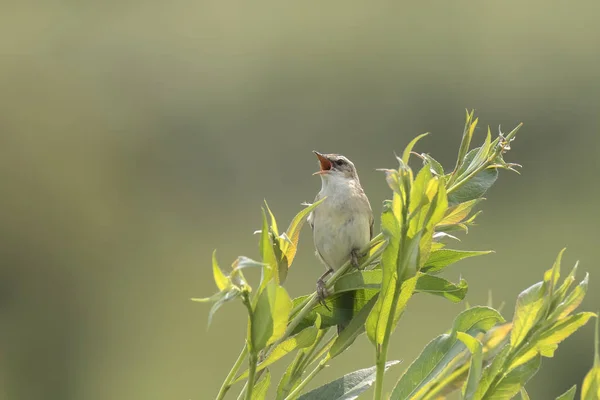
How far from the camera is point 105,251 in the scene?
11.2 m

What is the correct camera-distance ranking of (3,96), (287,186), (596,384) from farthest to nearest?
(3,96)
(287,186)
(596,384)

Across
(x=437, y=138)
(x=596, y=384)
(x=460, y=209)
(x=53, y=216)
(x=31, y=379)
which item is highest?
(x=460, y=209)

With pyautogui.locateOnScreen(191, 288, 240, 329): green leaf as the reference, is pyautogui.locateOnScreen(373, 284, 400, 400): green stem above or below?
below

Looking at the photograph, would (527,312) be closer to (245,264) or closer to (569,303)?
(569,303)

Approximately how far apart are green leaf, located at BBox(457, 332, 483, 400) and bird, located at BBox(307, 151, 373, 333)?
0.93 metres

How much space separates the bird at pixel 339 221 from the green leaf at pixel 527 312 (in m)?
0.88

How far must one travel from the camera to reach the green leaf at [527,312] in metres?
0.70

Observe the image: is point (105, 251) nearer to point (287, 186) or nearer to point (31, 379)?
point (31, 379)

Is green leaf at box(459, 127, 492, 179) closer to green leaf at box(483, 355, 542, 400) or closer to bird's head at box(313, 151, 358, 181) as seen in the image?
green leaf at box(483, 355, 542, 400)

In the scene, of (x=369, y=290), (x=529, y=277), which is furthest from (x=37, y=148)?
(x=369, y=290)

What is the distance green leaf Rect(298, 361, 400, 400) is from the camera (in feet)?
2.59

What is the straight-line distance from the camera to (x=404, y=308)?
2.48 feet

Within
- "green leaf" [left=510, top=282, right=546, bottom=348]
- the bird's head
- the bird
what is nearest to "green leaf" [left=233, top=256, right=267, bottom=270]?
"green leaf" [left=510, top=282, right=546, bottom=348]

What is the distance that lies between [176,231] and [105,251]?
0.99 metres
